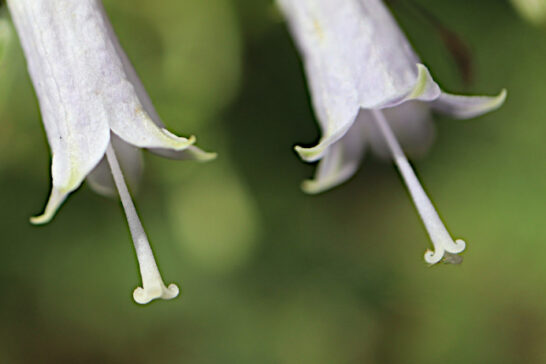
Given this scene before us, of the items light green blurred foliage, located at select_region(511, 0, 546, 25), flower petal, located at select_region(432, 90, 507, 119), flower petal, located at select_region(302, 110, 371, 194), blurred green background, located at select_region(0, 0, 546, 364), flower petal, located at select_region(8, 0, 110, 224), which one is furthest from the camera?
blurred green background, located at select_region(0, 0, 546, 364)

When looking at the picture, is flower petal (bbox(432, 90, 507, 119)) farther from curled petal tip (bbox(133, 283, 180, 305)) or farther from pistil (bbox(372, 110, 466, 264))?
curled petal tip (bbox(133, 283, 180, 305))

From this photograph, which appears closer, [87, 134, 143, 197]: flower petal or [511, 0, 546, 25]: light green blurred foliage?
[87, 134, 143, 197]: flower petal

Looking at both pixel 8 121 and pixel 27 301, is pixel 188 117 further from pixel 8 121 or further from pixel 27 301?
pixel 27 301

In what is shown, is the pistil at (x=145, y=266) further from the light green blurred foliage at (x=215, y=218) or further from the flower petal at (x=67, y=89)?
the light green blurred foliage at (x=215, y=218)

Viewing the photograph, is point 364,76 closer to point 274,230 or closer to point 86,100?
point 86,100

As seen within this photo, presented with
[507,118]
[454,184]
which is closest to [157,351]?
[454,184]

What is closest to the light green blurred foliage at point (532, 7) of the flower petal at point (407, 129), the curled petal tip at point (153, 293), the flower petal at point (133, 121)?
the flower petal at point (407, 129)

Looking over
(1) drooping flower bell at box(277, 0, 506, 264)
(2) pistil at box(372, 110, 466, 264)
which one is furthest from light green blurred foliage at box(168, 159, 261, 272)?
(2) pistil at box(372, 110, 466, 264)
